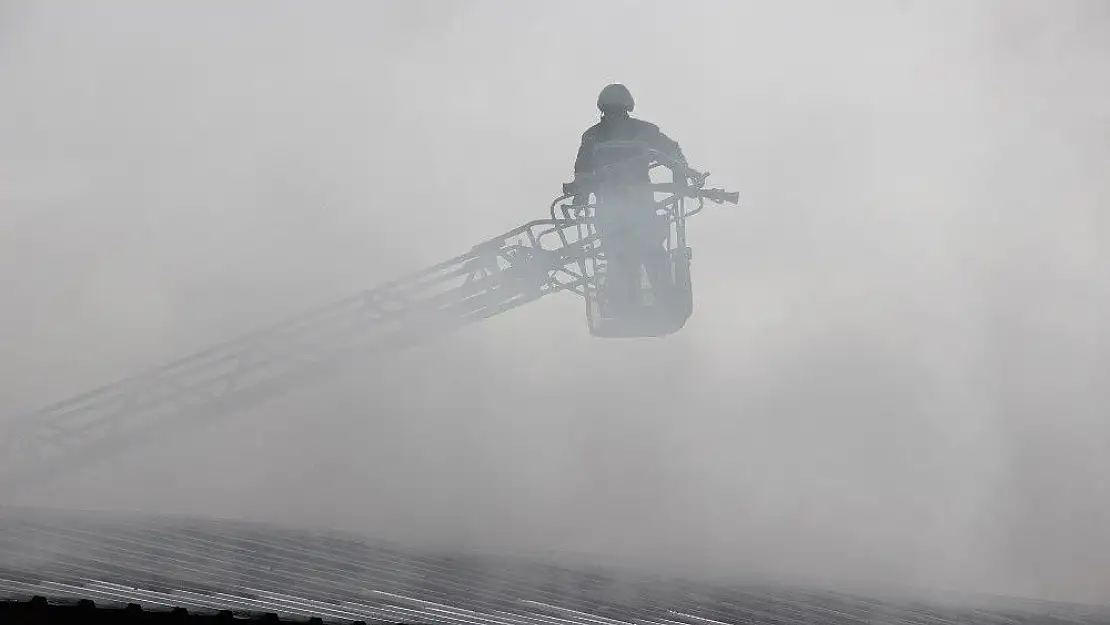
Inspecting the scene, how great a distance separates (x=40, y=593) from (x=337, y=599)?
3126 millimetres

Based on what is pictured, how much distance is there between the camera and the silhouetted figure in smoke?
1881 cm

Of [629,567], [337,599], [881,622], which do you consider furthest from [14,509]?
[881,622]

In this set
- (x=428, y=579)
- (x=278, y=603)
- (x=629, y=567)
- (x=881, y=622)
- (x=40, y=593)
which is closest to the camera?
(x=40, y=593)

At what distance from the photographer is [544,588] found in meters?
17.6

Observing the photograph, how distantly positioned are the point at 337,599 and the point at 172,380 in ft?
24.9

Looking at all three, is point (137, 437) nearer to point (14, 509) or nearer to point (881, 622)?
point (14, 509)

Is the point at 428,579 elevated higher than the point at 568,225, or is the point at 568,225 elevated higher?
the point at 568,225

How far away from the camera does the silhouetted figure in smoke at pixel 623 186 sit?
741 inches

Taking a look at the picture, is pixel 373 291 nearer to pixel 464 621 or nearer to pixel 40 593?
pixel 464 621

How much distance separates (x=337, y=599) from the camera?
46.6ft

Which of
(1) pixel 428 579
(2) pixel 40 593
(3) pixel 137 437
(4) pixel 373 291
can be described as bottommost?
(2) pixel 40 593

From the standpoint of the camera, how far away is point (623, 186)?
18.9 m

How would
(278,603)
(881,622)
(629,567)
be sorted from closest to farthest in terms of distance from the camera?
(278,603) → (881,622) → (629,567)

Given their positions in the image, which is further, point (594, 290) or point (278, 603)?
point (594, 290)
